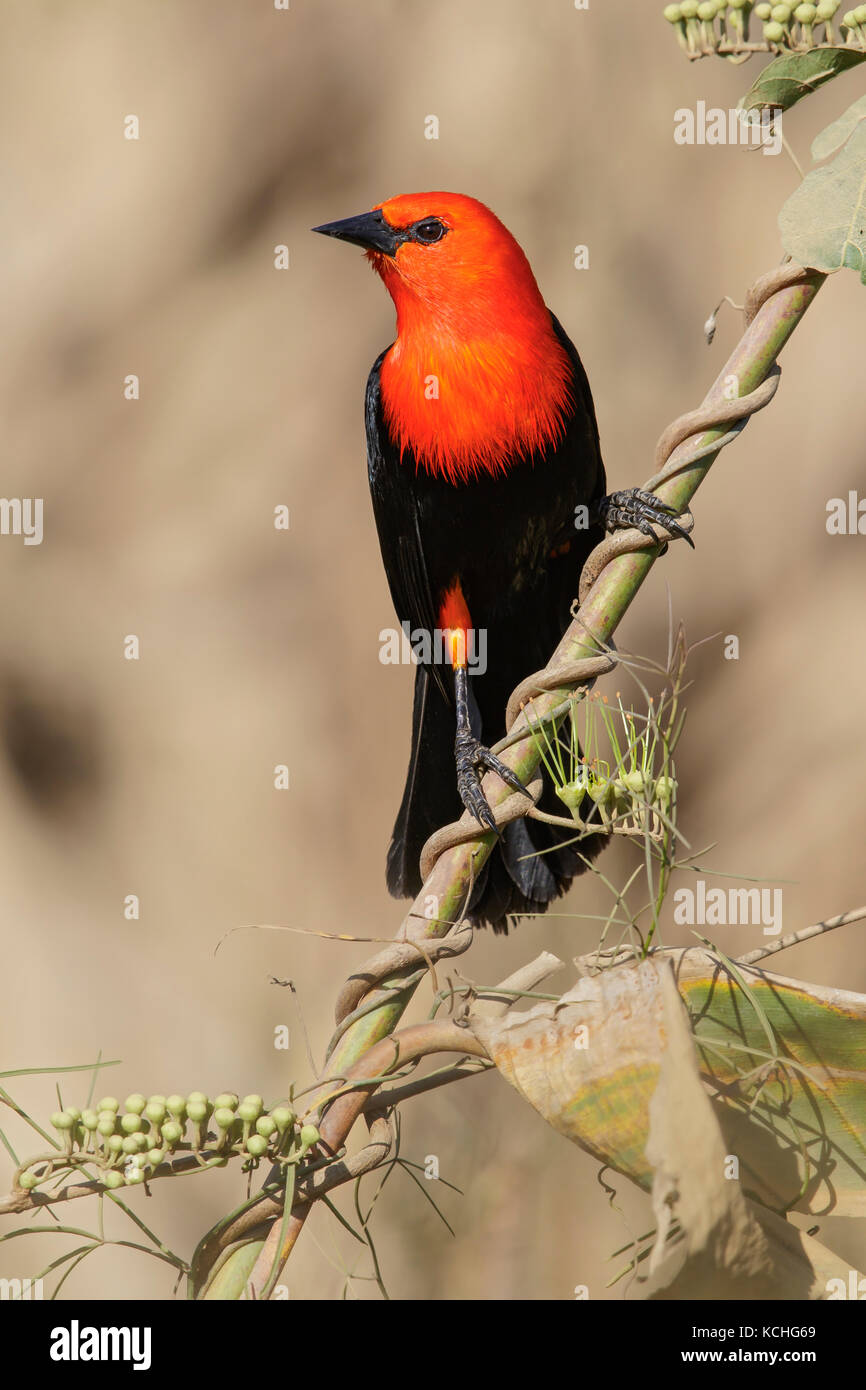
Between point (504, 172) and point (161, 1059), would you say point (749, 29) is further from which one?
point (161, 1059)

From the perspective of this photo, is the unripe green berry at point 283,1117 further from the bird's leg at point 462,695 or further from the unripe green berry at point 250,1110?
the bird's leg at point 462,695

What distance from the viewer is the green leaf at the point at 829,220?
107 centimetres

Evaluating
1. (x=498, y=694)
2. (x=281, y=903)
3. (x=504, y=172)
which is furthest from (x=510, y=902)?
(x=504, y=172)

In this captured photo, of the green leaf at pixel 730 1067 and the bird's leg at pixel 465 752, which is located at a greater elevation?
the bird's leg at pixel 465 752

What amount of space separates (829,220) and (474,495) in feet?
3.36

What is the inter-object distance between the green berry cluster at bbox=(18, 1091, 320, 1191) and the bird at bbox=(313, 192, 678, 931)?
2.25ft

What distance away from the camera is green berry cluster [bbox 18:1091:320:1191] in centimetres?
100

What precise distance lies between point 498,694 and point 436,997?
1258 millimetres

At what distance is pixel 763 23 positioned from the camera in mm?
1098

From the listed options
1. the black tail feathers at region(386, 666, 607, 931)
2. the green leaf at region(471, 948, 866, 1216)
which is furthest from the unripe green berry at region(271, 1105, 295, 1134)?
the black tail feathers at region(386, 666, 607, 931)

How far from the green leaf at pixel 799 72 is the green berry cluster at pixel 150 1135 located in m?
1.11
